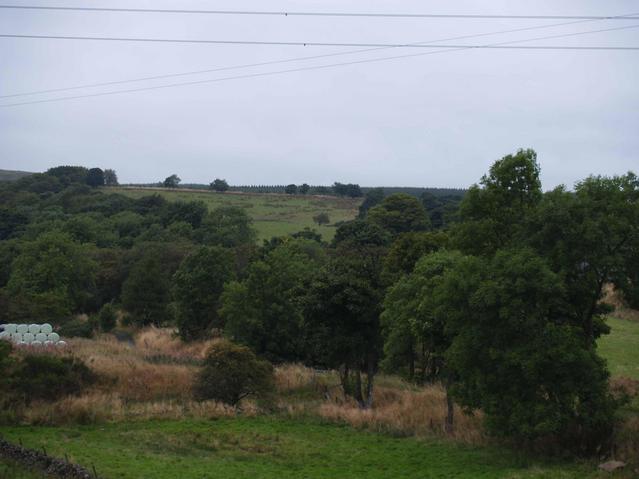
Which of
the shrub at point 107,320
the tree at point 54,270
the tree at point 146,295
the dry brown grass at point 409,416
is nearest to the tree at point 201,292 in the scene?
the tree at point 146,295

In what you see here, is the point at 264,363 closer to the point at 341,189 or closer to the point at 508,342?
the point at 508,342

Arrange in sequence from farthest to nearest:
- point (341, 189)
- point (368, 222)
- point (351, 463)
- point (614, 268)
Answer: point (341, 189)
point (368, 222)
point (351, 463)
point (614, 268)

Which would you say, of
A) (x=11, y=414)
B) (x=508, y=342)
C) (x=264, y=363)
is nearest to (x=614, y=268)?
(x=508, y=342)

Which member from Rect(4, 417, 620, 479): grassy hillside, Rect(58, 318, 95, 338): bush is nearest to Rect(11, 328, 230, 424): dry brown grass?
Rect(4, 417, 620, 479): grassy hillside

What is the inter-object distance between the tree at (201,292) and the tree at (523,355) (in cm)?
2845

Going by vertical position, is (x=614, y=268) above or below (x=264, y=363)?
above

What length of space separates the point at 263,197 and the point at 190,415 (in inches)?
4266

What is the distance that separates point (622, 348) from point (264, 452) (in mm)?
22501

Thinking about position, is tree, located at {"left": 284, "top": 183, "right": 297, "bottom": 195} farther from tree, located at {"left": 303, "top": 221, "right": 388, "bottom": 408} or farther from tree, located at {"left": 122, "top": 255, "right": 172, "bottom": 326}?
tree, located at {"left": 303, "top": 221, "right": 388, "bottom": 408}

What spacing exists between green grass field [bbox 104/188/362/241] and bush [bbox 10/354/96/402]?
63677 mm

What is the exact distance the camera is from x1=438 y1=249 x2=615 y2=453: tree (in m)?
17.2

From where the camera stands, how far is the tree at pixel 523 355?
17219mm

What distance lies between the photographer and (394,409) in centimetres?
2544

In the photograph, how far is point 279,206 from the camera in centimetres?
12100
